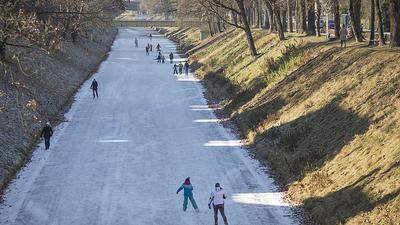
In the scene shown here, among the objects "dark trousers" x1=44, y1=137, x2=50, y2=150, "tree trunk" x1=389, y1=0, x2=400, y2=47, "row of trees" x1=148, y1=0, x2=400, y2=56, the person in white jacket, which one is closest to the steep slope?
Answer: "dark trousers" x1=44, y1=137, x2=50, y2=150

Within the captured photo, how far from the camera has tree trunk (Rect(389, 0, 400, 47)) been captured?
2456cm

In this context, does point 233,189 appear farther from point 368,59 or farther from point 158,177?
point 368,59

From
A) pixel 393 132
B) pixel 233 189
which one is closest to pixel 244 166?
pixel 233 189

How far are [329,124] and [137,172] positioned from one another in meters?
7.90

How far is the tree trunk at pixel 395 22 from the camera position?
24562mm

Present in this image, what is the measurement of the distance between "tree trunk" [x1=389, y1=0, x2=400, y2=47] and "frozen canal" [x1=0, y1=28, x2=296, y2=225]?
9.35 metres

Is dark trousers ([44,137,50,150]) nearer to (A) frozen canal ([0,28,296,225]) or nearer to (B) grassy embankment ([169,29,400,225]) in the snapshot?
(A) frozen canal ([0,28,296,225])

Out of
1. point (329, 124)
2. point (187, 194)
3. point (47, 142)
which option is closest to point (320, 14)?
point (329, 124)

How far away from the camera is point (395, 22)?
81.8 ft

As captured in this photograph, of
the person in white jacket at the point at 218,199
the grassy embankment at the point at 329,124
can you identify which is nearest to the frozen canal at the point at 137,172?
the person in white jacket at the point at 218,199

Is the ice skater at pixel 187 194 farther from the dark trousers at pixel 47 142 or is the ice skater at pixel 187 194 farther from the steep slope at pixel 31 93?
the dark trousers at pixel 47 142

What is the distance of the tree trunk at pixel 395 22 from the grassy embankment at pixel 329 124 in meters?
0.80

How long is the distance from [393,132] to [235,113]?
44.7ft

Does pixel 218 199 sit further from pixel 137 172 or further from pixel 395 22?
pixel 395 22
